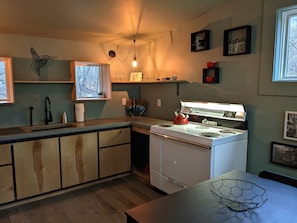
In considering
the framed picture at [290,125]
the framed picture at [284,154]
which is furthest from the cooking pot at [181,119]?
the framed picture at [290,125]

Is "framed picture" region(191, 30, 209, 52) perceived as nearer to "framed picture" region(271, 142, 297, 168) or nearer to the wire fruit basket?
"framed picture" region(271, 142, 297, 168)

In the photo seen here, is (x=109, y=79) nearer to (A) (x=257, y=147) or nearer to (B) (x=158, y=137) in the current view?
(B) (x=158, y=137)

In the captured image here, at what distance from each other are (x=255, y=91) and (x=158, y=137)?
1210 mm

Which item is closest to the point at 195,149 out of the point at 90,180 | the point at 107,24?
the point at 90,180

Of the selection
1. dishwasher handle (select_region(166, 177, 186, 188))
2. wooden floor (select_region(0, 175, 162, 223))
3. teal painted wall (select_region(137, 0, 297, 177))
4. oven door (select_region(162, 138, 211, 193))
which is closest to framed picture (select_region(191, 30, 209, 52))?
teal painted wall (select_region(137, 0, 297, 177))

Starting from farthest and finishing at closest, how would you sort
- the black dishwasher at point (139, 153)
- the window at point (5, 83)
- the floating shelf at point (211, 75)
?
1. the black dishwasher at point (139, 153)
2. the window at point (5, 83)
3. the floating shelf at point (211, 75)

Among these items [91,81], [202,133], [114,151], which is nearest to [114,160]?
[114,151]

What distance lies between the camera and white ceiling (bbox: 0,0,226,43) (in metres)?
2.44

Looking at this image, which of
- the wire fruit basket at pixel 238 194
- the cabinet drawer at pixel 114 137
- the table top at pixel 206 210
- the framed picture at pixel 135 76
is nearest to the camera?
the table top at pixel 206 210

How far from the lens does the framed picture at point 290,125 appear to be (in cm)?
223

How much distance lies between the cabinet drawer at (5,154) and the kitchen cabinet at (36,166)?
6cm

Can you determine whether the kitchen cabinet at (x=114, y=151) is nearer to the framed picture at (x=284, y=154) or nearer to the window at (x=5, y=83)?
the window at (x=5, y=83)

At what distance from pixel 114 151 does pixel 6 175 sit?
52.3 inches

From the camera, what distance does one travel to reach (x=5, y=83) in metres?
3.07
